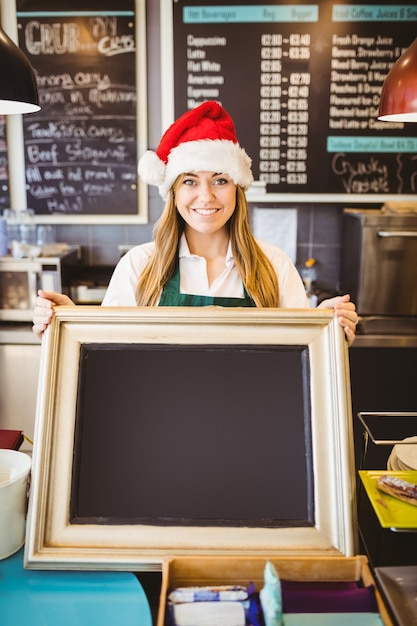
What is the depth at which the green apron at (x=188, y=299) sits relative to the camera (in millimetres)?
1712

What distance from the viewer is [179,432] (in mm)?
933

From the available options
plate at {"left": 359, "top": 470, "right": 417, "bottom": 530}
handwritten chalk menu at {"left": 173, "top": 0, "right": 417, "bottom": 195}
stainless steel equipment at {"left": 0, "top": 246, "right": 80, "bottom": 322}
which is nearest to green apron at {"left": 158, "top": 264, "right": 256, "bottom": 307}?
plate at {"left": 359, "top": 470, "right": 417, "bottom": 530}

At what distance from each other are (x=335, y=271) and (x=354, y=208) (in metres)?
0.41

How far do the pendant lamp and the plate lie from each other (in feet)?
3.79

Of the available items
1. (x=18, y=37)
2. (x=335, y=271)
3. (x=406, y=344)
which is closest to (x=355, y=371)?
(x=406, y=344)

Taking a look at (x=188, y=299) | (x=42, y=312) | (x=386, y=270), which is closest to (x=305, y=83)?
(x=386, y=270)

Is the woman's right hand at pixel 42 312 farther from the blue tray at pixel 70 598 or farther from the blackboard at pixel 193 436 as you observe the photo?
the blue tray at pixel 70 598

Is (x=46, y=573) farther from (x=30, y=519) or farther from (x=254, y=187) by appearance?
(x=254, y=187)

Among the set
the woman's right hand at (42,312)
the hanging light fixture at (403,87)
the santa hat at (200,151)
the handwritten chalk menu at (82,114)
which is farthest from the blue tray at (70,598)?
the handwritten chalk menu at (82,114)

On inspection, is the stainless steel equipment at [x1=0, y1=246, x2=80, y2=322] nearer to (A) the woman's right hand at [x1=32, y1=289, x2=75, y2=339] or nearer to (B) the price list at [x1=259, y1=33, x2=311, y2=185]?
(B) the price list at [x1=259, y1=33, x2=311, y2=185]

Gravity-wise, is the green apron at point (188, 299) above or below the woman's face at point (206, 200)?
below

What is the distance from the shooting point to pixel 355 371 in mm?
3041

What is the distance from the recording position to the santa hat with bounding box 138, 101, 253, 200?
5.43 feet

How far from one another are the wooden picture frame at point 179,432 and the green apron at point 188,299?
75 cm
